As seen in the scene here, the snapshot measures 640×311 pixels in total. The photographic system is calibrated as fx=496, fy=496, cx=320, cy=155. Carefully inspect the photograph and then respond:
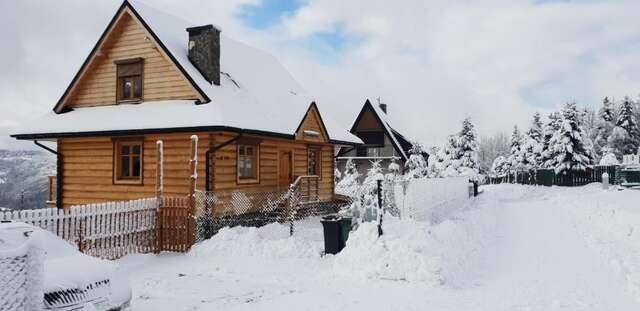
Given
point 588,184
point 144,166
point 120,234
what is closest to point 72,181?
point 144,166

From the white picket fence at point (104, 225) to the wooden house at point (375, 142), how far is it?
28919mm

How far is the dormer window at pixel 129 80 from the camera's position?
59.7 feet

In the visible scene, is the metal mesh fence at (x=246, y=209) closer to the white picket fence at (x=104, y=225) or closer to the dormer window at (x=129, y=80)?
the white picket fence at (x=104, y=225)

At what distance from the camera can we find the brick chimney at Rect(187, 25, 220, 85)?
17.5m

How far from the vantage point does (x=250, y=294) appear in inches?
359

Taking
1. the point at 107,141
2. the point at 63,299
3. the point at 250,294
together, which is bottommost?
the point at 250,294

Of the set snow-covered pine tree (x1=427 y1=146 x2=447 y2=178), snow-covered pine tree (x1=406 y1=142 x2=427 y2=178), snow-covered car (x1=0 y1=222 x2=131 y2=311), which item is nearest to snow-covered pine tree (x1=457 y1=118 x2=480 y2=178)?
snow-covered pine tree (x1=427 y1=146 x2=447 y2=178)

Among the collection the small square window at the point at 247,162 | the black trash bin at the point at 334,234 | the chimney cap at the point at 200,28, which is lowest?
the black trash bin at the point at 334,234

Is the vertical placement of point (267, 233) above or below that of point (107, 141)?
below

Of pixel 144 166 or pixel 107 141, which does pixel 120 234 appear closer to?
pixel 144 166

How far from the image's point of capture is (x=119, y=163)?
→ 17828 mm

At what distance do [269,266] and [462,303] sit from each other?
4827mm

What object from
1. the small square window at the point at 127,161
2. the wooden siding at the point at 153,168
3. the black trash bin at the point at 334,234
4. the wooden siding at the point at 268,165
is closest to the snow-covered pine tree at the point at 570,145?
the wooden siding at the point at 268,165

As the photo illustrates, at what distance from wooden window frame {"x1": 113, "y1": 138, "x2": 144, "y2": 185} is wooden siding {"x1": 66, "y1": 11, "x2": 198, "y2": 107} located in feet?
5.43
